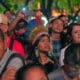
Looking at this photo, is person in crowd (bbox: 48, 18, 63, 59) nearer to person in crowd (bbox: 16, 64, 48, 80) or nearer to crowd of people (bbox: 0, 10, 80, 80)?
crowd of people (bbox: 0, 10, 80, 80)

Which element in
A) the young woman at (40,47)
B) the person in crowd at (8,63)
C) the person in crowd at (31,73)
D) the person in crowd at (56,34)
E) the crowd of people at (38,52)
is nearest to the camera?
the person in crowd at (31,73)

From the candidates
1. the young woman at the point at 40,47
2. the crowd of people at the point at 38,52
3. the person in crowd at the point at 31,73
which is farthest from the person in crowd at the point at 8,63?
the young woman at the point at 40,47

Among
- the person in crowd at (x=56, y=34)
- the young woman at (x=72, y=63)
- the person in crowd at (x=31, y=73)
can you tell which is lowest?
the person in crowd at (x=56, y=34)

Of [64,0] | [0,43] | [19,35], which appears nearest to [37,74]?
[0,43]

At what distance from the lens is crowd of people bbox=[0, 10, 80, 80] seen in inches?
143

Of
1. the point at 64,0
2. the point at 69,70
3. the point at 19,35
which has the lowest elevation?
the point at 64,0

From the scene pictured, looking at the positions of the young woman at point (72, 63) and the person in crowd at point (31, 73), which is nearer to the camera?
the person in crowd at point (31, 73)

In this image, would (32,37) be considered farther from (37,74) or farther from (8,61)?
(37,74)

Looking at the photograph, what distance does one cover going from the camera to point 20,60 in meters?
4.14

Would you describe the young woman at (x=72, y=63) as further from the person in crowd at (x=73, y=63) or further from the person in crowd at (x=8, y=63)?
the person in crowd at (x=8, y=63)

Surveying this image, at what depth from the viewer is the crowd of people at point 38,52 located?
3636mm

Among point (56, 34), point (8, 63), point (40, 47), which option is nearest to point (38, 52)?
point (40, 47)

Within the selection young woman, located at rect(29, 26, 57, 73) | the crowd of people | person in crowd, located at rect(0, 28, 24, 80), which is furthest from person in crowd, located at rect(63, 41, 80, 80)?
young woman, located at rect(29, 26, 57, 73)

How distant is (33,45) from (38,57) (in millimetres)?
183
